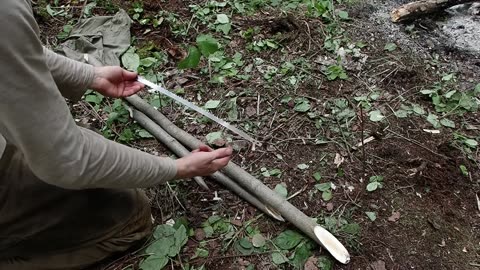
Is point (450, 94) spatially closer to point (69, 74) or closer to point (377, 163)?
point (377, 163)

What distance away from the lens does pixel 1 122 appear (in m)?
1.22

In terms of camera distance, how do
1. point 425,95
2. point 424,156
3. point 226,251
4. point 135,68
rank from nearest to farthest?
1. point 226,251
2. point 424,156
3. point 425,95
4. point 135,68

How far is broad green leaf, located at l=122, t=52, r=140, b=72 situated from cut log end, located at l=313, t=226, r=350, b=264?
5.06ft

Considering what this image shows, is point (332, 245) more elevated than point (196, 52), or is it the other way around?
point (196, 52)

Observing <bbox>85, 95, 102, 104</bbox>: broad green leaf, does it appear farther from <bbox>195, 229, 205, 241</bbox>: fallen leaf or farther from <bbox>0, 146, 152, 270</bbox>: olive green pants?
<bbox>195, 229, 205, 241</bbox>: fallen leaf

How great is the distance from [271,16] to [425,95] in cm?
115

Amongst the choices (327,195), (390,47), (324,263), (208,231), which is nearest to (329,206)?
(327,195)

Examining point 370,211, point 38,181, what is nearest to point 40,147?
point 38,181

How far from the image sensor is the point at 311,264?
188cm

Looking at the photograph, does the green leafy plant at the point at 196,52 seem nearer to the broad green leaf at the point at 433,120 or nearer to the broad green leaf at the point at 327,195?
the broad green leaf at the point at 327,195

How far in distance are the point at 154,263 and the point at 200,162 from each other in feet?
1.74

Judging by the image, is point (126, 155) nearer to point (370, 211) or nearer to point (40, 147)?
point (40, 147)

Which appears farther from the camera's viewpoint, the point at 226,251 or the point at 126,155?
the point at 226,251

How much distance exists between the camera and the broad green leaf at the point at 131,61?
109 inches
